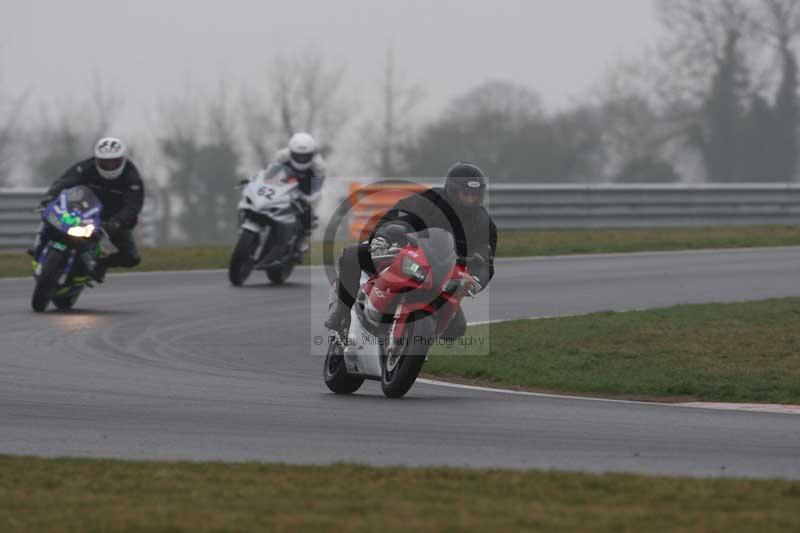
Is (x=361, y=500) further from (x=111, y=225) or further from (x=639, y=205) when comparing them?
(x=639, y=205)

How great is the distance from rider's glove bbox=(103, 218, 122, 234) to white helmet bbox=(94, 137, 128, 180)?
484 mm

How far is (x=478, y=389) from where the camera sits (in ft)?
39.0

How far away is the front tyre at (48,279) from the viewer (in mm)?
16531

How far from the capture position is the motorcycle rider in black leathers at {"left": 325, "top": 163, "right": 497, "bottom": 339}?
416 inches

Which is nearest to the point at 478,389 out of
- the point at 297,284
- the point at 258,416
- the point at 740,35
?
the point at 258,416

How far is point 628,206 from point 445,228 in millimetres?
18640

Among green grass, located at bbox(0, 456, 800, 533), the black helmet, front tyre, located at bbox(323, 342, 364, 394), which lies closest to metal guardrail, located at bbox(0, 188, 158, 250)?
front tyre, located at bbox(323, 342, 364, 394)

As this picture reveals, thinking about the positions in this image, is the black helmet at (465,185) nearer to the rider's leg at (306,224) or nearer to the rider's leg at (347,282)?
the rider's leg at (347,282)

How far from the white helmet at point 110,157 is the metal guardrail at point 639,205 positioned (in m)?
11.8

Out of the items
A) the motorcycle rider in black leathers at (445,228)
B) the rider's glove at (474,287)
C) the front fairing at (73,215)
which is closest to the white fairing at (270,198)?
the front fairing at (73,215)

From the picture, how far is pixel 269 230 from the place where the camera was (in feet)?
65.2

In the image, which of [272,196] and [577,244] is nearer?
[272,196]

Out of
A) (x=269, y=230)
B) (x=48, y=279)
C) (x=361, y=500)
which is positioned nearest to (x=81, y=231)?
(x=48, y=279)

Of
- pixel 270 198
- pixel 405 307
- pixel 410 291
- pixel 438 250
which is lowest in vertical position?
pixel 405 307
